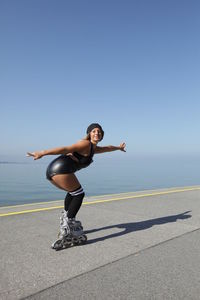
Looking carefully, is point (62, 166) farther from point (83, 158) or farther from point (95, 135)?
point (95, 135)

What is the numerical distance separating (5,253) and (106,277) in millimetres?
1464

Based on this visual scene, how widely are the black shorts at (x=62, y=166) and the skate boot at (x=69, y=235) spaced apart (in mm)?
699

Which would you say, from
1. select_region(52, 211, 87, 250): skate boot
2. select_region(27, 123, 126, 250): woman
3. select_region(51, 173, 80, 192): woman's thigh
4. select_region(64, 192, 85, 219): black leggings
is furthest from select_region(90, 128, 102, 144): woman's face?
select_region(52, 211, 87, 250): skate boot

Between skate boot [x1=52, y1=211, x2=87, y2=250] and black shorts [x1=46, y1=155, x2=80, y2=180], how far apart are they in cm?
70

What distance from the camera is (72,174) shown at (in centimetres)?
405

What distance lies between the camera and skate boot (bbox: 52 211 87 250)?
12.1 ft

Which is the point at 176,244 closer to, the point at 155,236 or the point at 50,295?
the point at 155,236

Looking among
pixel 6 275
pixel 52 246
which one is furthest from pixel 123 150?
pixel 6 275

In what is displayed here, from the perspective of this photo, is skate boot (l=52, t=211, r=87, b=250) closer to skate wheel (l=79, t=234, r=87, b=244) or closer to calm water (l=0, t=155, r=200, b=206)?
skate wheel (l=79, t=234, r=87, b=244)

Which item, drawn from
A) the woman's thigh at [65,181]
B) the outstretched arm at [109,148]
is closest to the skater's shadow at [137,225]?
the woman's thigh at [65,181]

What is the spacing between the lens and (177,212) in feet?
20.9

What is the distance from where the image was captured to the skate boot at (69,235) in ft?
12.1

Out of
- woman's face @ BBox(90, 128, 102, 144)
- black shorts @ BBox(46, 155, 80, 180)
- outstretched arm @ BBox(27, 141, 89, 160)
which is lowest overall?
black shorts @ BBox(46, 155, 80, 180)

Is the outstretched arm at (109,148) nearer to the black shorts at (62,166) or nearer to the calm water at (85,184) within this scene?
the black shorts at (62,166)
